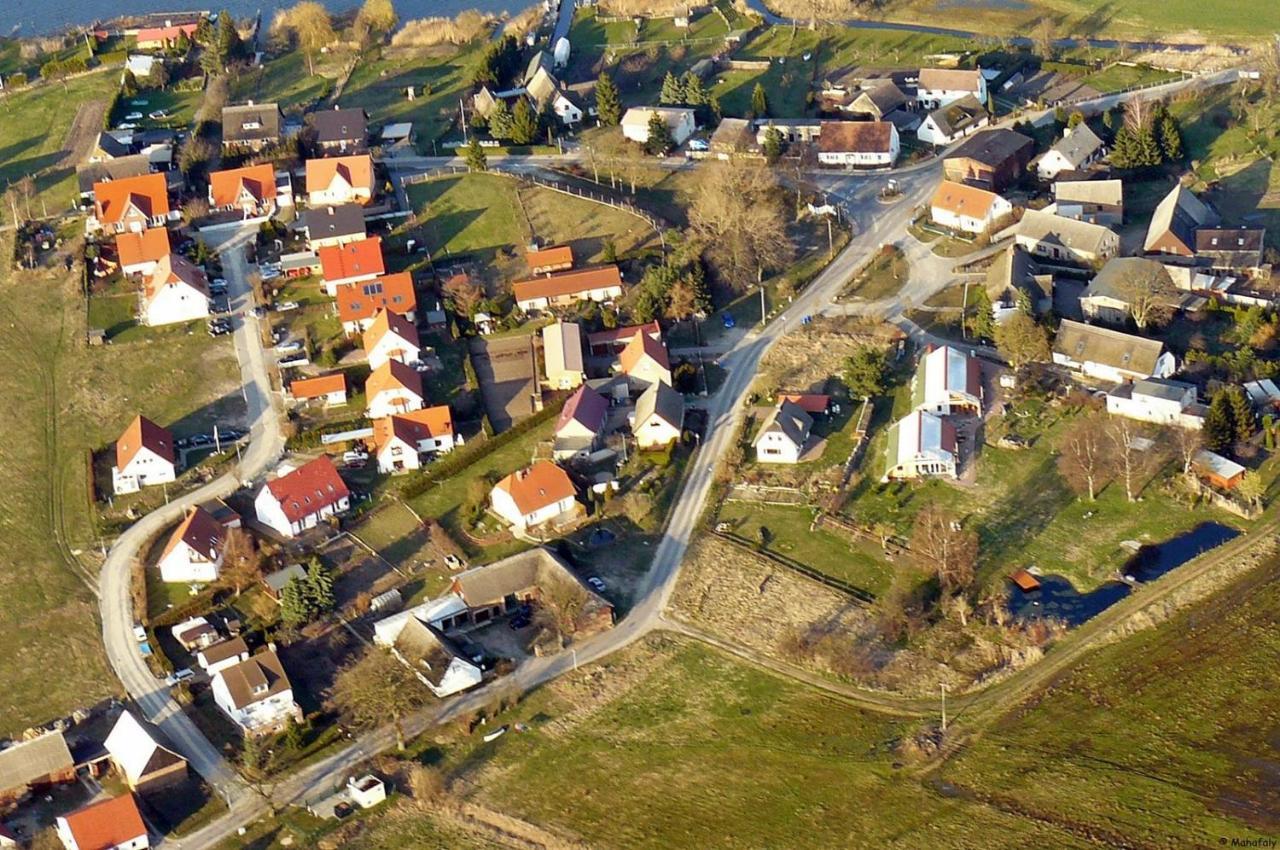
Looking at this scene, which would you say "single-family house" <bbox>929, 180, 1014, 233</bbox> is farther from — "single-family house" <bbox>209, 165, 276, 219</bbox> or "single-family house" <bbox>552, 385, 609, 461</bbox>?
"single-family house" <bbox>209, 165, 276, 219</bbox>

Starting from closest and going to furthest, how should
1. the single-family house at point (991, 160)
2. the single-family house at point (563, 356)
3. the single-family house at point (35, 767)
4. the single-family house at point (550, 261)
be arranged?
the single-family house at point (35, 767) < the single-family house at point (563, 356) < the single-family house at point (550, 261) < the single-family house at point (991, 160)

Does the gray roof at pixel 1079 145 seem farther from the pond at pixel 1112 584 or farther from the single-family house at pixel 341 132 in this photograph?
the single-family house at pixel 341 132

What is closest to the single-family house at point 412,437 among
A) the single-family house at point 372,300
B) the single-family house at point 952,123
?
the single-family house at point 372,300

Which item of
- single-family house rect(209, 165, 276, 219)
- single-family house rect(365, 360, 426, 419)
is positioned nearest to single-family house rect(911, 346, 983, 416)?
single-family house rect(365, 360, 426, 419)

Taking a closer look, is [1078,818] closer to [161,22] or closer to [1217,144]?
[1217,144]

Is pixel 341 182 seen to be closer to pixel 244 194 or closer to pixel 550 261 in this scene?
pixel 244 194

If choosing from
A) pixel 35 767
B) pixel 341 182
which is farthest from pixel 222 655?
pixel 341 182
